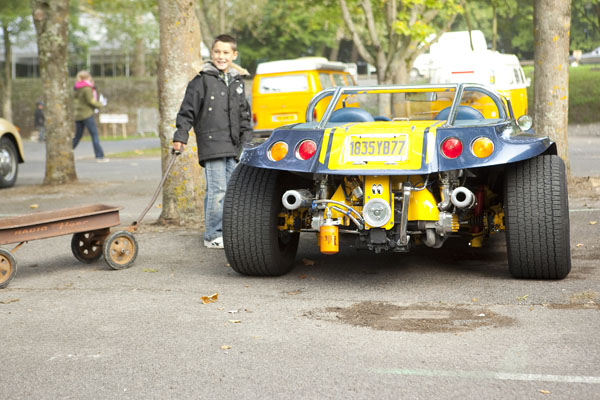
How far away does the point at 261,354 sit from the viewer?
4.76m

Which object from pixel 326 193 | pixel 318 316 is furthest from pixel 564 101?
pixel 318 316

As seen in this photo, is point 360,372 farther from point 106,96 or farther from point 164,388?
point 106,96

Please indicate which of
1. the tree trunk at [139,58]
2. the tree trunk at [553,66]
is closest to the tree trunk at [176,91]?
the tree trunk at [553,66]

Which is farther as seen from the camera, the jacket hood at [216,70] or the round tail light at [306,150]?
the jacket hood at [216,70]

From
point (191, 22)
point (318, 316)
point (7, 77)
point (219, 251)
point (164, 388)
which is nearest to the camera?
point (164, 388)

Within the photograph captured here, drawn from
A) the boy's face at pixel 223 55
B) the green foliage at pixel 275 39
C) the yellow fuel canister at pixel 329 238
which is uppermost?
the green foliage at pixel 275 39

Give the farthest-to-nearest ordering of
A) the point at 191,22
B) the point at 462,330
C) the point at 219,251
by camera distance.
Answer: the point at 191,22 < the point at 219,251 < the point at 462,330

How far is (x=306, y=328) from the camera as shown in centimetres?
531

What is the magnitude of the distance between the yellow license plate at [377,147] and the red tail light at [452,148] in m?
0.25

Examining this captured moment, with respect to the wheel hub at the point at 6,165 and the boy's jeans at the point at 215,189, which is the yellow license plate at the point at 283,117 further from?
the boy's jeans at the point at 215,189

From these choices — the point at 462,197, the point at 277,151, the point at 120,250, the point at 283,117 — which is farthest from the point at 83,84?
the point at 462,197

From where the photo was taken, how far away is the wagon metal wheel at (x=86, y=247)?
25.6ft

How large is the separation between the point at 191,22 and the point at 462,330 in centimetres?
568

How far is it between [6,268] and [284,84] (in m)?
18.1
